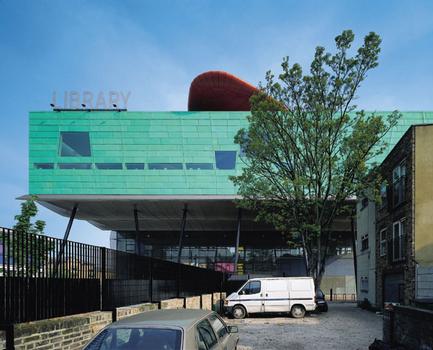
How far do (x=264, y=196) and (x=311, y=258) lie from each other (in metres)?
4.10

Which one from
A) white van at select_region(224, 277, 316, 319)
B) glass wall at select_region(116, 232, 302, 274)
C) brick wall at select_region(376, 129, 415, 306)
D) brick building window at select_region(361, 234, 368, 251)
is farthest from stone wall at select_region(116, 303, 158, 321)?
glass wall at select_region(116, 232, 302, 274)

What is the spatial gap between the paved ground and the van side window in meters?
2.81

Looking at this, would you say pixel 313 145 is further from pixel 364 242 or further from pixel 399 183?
pixel 364 242

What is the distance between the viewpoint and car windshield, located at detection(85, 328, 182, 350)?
19.2 feet

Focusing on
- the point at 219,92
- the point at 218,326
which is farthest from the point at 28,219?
the point at 219,92

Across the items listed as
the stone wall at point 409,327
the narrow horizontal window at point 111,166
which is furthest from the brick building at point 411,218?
the narrow horizontal window at point 111,166

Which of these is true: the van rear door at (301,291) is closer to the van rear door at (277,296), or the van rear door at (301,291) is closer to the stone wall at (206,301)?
the van rear door at (277,296)

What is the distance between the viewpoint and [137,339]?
19.7 ft

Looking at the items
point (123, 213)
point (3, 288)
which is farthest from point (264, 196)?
point (123, 213)

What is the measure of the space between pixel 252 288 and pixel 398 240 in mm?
7284

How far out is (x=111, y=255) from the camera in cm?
1230

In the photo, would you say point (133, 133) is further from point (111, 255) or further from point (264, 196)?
point (111, 255)

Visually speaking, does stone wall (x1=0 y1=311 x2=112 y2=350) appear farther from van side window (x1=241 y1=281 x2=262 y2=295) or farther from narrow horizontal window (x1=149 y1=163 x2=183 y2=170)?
narrow horizontal window (x1=149 y1=163 x2=183 y2=170)

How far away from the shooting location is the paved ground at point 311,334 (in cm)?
1392
